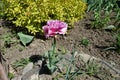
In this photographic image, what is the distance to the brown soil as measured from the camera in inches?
164

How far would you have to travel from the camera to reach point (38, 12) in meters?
4.52

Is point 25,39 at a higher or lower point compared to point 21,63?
higher

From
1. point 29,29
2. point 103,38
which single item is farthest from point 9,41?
point 103,38

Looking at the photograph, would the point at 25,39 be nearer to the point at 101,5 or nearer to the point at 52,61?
the point at 52,61

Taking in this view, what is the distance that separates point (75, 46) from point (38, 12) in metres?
0.71

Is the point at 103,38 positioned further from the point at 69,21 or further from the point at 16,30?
the point at 16,30

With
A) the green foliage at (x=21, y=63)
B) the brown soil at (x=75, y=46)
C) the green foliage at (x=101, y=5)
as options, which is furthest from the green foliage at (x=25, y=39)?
the green foliage at (x=101, y=5)

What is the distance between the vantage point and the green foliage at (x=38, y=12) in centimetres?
453

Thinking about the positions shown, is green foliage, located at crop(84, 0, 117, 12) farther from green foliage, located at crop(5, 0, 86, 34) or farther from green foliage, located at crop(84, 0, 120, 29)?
green foliage, located at crop(5, 0, 86, 34)

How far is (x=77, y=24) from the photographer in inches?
197

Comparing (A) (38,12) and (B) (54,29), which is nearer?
(B) (54,29)

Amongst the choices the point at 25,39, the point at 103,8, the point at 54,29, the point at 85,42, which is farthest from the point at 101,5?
the point at 54,29

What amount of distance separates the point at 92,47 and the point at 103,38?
0.28m

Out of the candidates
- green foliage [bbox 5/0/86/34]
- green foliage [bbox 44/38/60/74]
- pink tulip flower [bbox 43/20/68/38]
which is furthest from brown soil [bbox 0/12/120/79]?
pink tulip flower [bbox 43/20/68/38]
